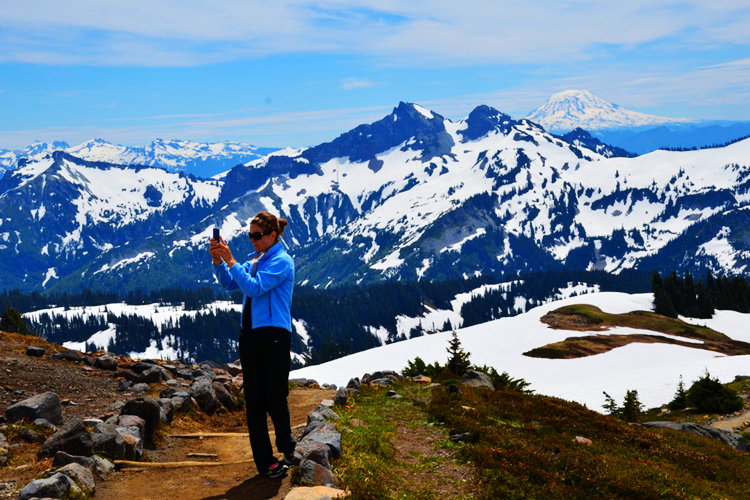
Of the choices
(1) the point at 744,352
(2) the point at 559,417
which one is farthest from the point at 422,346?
(2) the point at 559,417

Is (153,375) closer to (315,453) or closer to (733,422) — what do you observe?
(315,453)

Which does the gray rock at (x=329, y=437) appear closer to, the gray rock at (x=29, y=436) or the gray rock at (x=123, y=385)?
the gray rock at (x=29, y=436)

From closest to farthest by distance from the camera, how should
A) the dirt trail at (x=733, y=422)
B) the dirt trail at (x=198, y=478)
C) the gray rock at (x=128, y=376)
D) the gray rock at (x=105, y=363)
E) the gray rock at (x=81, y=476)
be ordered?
the gray rock at (x=81, y=476), the dirt trail at (x=198, y=478), the gray rock at (x=128, y=376), the gray rock at (x=105, y=363), the dirt trail at (x=733, y=422)

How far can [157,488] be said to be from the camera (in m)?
11.3

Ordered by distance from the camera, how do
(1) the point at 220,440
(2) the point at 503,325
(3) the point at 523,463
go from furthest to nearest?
1. (2) the point at 503,325
2. (1) the point at 220,440
3. (3) the point at 523,463

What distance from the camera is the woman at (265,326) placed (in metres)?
10.9

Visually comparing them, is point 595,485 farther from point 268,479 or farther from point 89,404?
point 89,404

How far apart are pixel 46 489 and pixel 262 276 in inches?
205

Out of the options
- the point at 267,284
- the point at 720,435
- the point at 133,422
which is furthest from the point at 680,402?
the point at 267,284

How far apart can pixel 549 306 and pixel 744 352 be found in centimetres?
3506

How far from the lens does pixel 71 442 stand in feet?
39.6

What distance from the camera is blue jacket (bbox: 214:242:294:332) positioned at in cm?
1071

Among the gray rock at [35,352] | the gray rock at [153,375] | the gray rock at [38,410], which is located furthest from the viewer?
the gray rock at [35,352]

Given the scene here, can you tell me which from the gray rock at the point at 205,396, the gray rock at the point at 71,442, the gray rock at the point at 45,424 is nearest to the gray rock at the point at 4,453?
the gray rock at the point at 71,442
